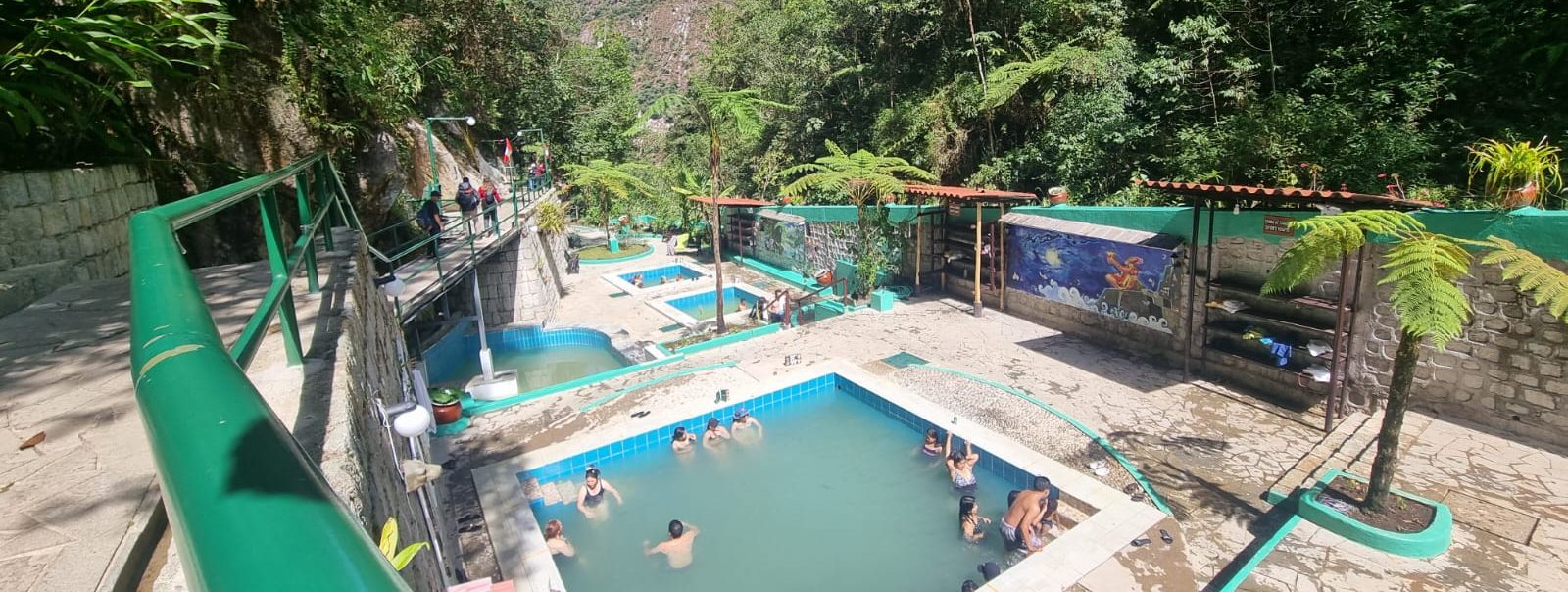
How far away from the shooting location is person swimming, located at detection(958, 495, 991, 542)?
314 inches

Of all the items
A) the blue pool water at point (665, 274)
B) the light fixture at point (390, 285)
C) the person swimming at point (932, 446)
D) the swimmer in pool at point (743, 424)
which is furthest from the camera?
the blue pool water at point (665, 274)

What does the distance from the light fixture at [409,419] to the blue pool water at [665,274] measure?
18.0 metres

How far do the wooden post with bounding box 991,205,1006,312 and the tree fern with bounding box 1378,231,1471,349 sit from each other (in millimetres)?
8293

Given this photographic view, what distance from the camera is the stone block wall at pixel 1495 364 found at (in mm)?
7785

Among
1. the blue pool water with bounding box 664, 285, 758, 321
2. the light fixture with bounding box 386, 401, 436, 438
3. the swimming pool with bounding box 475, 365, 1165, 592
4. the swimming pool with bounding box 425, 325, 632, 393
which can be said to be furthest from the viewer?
the blue pool water with bounding box 664, 285, 758, 321

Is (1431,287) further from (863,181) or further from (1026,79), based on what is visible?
(1026,79)

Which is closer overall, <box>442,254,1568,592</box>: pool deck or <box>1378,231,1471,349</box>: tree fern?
<box>1378,231,1471,349</box>: tree fern

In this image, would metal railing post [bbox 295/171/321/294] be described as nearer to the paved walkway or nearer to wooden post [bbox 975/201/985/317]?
the paved walkway

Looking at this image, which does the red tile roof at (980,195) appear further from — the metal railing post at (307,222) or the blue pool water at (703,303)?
the metal railing post at (307,222)

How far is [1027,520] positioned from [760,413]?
16.2 feet

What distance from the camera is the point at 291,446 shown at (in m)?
0.70

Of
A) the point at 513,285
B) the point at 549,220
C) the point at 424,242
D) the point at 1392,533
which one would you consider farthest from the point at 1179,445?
the point at 549,220

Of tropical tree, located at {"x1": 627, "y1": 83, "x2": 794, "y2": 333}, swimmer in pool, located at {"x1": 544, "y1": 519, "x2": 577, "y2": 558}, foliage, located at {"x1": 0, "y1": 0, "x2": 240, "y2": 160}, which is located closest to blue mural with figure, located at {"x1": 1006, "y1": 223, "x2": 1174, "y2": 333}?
tropical tree, located at {"x1": 627, "y1": 83, "x2": 794, "y2": 333}

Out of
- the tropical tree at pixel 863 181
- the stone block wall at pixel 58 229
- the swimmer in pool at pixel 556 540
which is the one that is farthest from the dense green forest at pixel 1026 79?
the swimmer in pool at pixel 556 540
